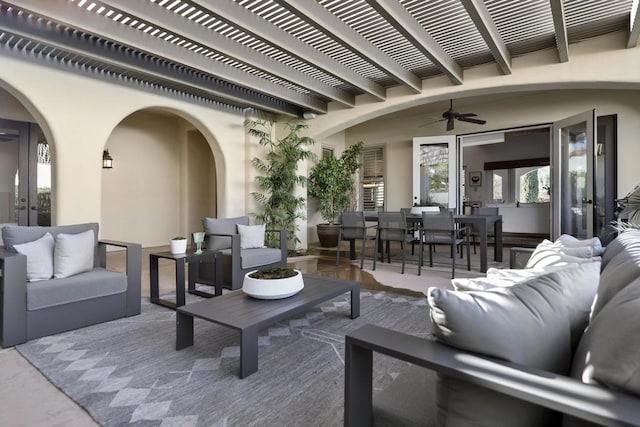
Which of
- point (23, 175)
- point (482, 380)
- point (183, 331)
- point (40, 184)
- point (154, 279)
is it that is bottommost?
point (183, 331)

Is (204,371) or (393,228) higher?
(393,228)

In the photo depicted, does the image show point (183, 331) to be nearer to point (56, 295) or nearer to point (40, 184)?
point (56, 295)

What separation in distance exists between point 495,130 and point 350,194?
3.26m

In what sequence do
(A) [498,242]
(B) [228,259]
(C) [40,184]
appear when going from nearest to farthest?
(B) [228,259]
(A) [498,242]
(C) [40,184]

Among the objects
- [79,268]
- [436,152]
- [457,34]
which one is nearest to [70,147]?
[79,268]

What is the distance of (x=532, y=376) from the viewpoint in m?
0.76

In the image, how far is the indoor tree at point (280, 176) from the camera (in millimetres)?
6098

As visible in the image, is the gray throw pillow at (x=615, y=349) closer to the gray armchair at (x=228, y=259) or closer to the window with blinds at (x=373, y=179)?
the gray armchair at (x=228, y=259)

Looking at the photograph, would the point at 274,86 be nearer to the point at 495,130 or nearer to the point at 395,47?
the point at 395,47

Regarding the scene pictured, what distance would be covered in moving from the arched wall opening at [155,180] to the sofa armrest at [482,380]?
21.1 ft

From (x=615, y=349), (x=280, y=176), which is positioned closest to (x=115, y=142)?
(x=280, y=176)

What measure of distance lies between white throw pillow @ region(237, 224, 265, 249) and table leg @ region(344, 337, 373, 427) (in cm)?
333

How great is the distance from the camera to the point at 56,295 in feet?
8.18

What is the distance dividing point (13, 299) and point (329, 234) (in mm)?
5447
